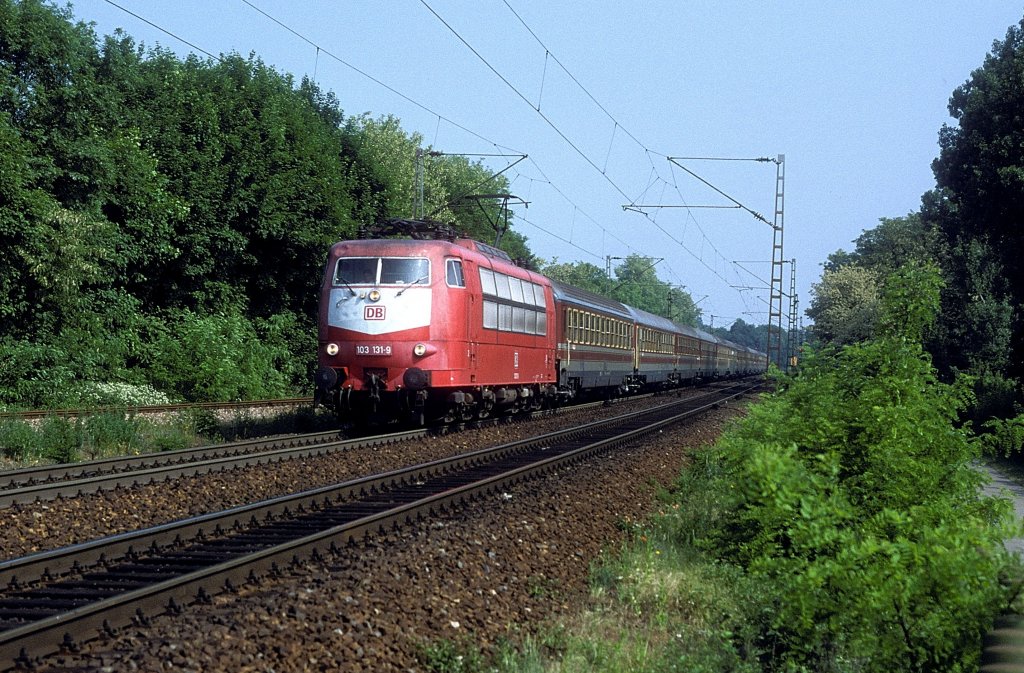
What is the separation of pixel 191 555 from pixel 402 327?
34.1 ft

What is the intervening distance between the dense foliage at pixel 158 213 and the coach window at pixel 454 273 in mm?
3759

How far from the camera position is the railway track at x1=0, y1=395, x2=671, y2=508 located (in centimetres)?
1090

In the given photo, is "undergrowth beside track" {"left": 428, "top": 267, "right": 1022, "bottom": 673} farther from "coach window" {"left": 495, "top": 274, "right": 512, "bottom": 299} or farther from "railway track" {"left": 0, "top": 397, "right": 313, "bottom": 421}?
"railway track" {"left": 0, "top": 397, "right": 313, "bottom": 421}

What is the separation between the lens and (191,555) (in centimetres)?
778

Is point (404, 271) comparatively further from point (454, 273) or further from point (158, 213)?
point (158, 213)

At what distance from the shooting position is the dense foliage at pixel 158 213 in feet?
77.9

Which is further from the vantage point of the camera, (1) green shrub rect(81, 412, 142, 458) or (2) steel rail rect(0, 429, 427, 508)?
(1) green shrub rect(81, 412, 142, 458)

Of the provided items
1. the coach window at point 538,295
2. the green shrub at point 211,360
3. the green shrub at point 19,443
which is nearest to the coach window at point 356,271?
the green shrub at point 19,443

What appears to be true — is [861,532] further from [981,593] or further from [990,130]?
[990,130]

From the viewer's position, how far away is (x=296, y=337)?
3497cm

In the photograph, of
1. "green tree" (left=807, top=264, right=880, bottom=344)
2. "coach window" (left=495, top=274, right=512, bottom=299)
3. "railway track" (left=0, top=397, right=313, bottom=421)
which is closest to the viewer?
"railway track" (left=0, top=397, right=313, bottom=421)

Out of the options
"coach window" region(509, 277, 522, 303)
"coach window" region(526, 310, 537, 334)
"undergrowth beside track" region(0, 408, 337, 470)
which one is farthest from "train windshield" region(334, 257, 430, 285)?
"coach window" region(526, 310, 537, 334)

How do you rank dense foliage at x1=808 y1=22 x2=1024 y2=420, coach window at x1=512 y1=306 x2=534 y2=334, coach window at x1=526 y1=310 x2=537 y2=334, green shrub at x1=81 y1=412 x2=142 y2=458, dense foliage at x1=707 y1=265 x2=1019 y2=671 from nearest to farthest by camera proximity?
dense foliage at x1=707 y1=265 x2=1019 y2=671 < green shrub at x1=81 y1=412 x2=142 y2=458 < coach window at x1=512 y1=306 x2=534 y2=334 < coach window at x1=526 y1=310 x2=537 y2=334 < dense foliage at x1=808 y1=22 x2=1024 y2=420

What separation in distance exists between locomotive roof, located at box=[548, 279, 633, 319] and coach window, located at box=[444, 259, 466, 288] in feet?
25.6
